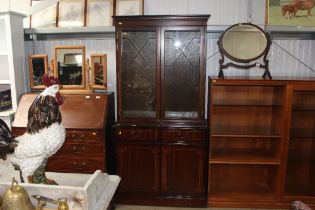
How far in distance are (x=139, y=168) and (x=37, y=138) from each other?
5.67ft

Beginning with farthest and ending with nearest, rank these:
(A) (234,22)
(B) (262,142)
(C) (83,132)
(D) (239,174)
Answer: (D) (239,174)
(B) (262,142)
(A) (234,22)
(C) (83,132)

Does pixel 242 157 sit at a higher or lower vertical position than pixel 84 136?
lower

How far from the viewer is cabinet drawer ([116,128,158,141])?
2.89 metres

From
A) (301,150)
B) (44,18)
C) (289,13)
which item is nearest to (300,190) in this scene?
(301,150)

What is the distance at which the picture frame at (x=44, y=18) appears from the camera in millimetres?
3279

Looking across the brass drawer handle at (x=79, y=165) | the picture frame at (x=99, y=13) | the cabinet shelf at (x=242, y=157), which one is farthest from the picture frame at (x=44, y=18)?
the cabinet shelf at (x=242, y=157)

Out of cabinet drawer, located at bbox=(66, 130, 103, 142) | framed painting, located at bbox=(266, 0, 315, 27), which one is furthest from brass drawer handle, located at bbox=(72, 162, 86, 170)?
framed painting, located at bbox=(266, 0, 315, 27)

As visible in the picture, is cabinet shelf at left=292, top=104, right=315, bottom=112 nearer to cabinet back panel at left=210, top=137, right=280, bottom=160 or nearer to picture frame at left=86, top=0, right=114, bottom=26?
cabinet back panel at left=210, top=137, right=280, bottom=160

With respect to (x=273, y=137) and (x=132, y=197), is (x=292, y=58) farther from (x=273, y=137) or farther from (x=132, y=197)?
(x=132, y=197)

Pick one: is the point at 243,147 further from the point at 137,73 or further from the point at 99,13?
the point at 99,13

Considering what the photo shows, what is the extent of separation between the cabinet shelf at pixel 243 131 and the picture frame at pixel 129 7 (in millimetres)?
1587

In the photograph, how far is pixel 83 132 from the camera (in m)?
2.78

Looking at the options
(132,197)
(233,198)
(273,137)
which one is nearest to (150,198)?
(132,197)

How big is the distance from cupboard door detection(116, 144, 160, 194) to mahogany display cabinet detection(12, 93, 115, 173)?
16cm
